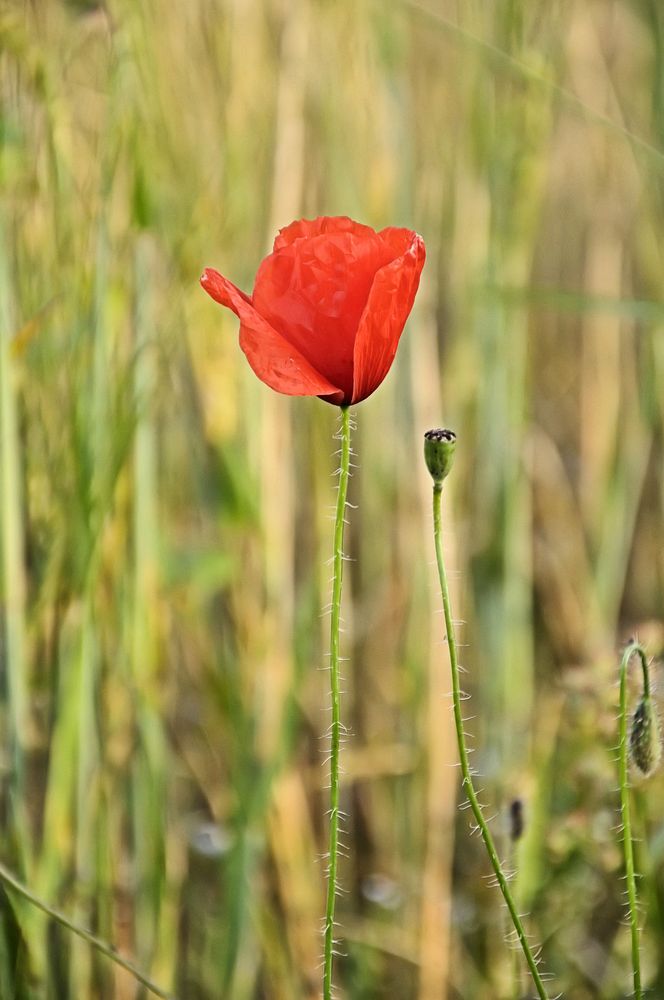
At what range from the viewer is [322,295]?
0.48 meters

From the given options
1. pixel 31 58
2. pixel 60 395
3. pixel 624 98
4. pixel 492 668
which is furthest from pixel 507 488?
pixel 624 98

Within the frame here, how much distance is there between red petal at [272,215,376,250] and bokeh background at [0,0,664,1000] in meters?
0.30

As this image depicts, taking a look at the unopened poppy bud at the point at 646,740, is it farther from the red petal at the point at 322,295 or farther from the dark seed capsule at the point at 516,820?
the red petal at the point at 322,295

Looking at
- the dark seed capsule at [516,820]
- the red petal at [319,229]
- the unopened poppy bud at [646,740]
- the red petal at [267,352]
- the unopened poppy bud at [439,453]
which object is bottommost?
the dark seed capsule at [516,820]

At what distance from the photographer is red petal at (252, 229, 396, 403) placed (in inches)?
18.9

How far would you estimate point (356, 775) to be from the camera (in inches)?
49.8

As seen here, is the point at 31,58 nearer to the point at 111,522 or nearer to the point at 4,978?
the point at 111,522

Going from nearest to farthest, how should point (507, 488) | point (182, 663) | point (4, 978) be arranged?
point (4, 978), point (507, 488), point (182, 663)

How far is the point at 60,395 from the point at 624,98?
3.75 feet

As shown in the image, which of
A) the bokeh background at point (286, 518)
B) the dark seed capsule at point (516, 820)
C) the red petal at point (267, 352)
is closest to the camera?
the red petal at point (267, 352)

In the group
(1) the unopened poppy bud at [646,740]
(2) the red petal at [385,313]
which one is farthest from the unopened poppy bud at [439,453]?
(1) the unopened poppy bud at [646,740]

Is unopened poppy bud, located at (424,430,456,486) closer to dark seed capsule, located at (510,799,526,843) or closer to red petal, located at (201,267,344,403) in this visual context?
red petal, located at (201,267,344,403)

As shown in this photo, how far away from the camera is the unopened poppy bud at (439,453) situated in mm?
461

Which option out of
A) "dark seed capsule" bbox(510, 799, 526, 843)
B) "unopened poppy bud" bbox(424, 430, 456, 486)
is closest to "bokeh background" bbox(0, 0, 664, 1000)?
"dark seed capsule" bbox(510, 799, 526, 843)
